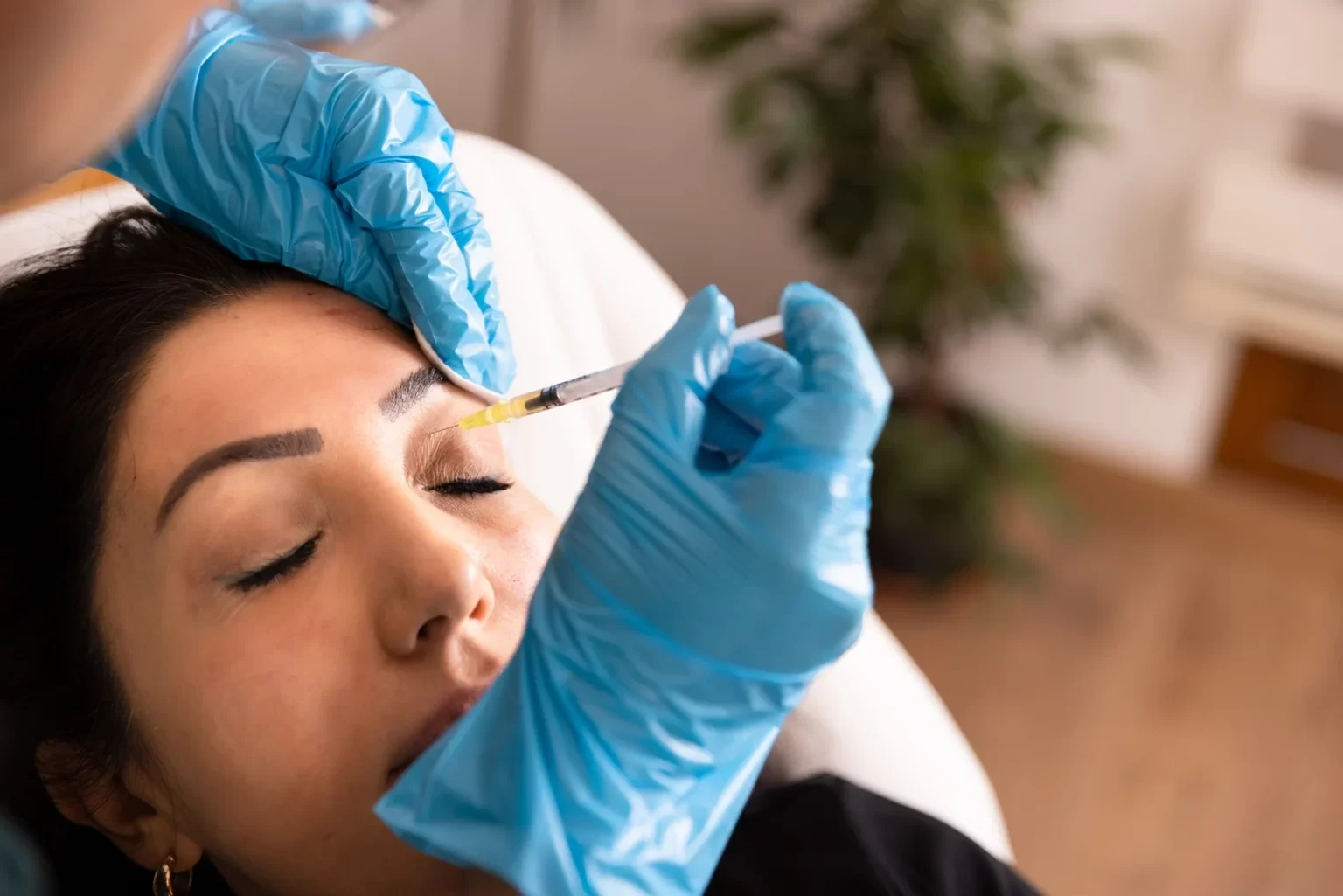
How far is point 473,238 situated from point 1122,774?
1.72 meters

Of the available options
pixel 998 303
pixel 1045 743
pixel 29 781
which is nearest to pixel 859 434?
pixel 29 781

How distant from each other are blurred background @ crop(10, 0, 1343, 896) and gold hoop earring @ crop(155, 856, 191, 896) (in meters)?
1.50

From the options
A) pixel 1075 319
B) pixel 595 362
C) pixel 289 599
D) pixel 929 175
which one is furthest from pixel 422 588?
pixel 1075 319

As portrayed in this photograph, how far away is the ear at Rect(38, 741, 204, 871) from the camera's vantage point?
91 centimetres

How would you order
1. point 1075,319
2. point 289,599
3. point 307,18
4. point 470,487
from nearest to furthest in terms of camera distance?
1. point 289,599
2. point 470,487
3. point 307,18
4. point 1075,319

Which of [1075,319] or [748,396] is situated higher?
[748,396]

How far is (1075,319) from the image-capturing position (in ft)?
7.63

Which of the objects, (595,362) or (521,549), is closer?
(521,549)

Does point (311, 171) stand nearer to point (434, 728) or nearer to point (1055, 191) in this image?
point (434, 728)

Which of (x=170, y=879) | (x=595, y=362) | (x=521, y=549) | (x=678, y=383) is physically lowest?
(x=170, y=879)

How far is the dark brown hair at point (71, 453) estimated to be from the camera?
873 mm

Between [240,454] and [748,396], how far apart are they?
0.34 meters

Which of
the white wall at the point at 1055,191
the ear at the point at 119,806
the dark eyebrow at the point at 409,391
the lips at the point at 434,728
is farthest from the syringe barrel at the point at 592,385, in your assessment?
the white wall at the point at 1055,191

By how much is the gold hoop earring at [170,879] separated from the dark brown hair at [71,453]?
0.09 m
